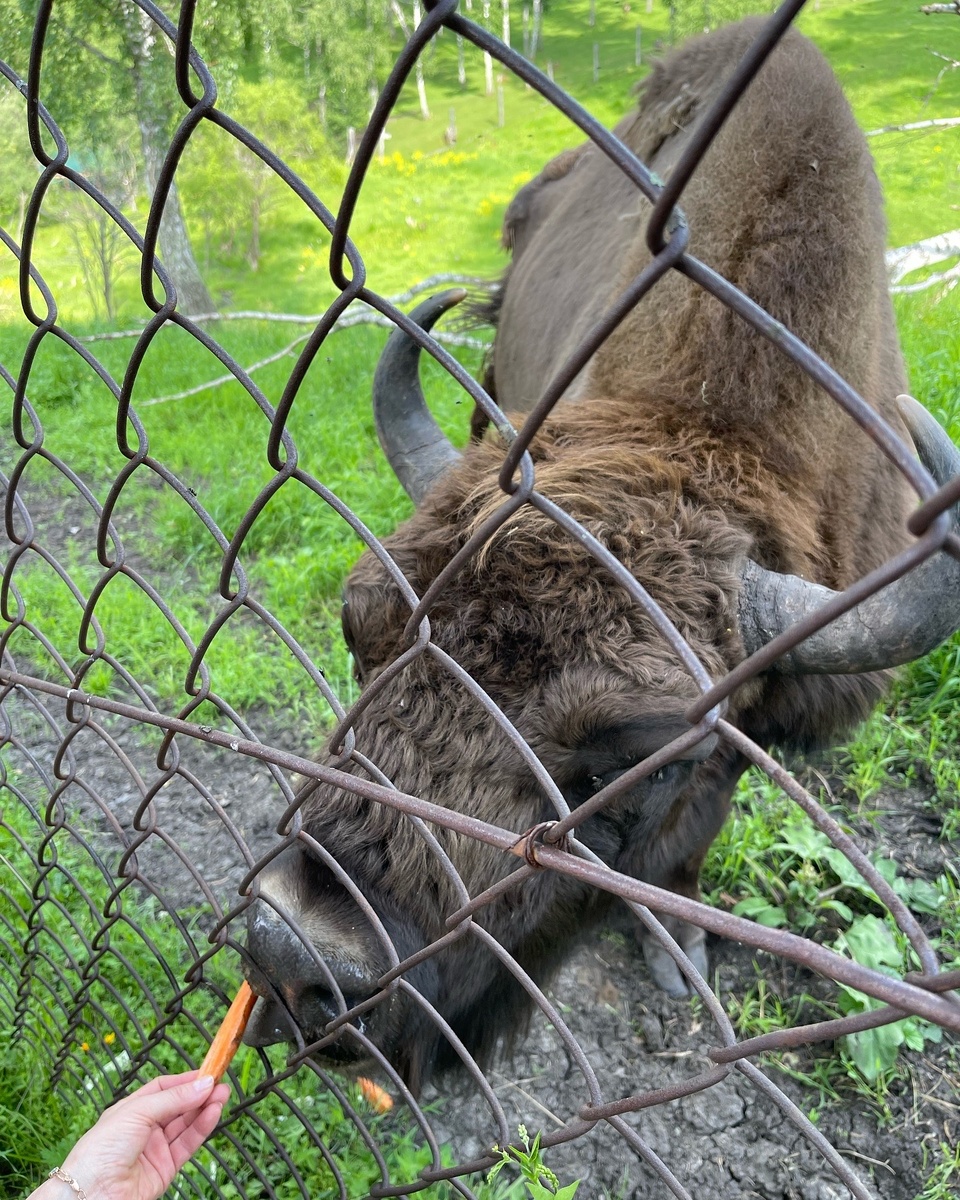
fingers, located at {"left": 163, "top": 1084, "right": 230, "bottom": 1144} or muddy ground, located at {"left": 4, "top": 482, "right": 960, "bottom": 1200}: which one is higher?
fingers, located at {"left": 163, "top": 1084, "right": 230, "bottom": 1144}

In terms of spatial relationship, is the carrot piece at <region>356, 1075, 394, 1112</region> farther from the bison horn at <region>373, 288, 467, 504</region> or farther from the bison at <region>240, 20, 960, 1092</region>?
the bison horn at <region>373, 288, 467, 504</region>

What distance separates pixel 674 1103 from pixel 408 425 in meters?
2.30

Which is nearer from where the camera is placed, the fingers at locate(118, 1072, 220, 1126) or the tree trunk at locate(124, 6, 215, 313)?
the fingers at locate(118, 1072, 220, 1126)

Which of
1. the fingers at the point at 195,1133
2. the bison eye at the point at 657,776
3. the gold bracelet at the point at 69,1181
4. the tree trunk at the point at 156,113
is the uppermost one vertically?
the tree trunk at the point at 156,113

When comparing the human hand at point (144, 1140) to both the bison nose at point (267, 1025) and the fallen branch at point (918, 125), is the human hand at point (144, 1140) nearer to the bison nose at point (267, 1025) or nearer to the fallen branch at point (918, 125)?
the bison nose at point (267, 1025)

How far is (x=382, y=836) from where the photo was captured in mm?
1613

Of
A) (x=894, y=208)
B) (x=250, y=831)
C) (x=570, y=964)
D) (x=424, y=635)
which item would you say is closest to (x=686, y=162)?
(x=424, y=635)

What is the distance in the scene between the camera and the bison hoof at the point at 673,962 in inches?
113

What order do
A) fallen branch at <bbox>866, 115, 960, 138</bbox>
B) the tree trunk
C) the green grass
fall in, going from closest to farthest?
the green grass
fallen branch at <bbox>866, 115, 960, 138</bbox>
the tree trunk

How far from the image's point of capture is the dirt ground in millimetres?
2283

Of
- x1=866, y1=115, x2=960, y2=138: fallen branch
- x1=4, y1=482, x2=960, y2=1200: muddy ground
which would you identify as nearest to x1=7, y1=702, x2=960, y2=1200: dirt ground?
x1=4, y1=482, x2=960, y2=1200: muddy ground

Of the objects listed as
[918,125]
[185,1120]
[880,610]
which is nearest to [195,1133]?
[185,1120]

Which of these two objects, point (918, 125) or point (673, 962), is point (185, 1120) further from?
point (918, 125)

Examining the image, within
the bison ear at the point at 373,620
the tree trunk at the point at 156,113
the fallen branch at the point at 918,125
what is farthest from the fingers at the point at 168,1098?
the tree trunk at the point at 156,113
